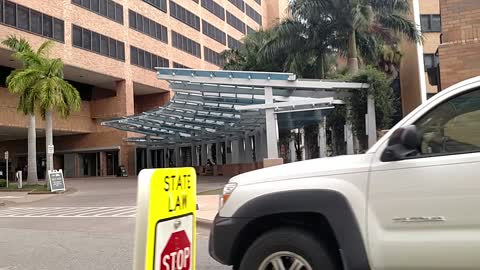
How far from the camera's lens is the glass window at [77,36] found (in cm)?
4525

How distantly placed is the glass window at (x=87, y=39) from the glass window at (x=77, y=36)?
0.38 m

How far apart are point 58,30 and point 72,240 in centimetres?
3573

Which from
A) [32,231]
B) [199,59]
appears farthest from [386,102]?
[199,59]

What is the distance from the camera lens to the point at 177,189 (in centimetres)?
316

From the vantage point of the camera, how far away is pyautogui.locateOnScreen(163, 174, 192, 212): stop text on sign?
3047 millimetres

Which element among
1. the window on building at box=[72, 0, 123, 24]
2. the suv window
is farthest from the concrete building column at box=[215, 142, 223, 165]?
the suv window

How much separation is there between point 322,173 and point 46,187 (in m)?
29.8

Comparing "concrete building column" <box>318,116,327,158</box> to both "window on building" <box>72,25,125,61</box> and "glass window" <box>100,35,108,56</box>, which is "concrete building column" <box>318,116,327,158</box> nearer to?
"window on building" <box>72,25,125,61</box>

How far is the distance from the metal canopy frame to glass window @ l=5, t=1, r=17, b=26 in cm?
1081

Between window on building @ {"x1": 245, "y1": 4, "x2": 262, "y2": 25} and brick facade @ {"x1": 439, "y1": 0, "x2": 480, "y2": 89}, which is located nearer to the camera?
brick facade @ {"x1": 439, "y1": 0, "x2": 480, "y2": 89}

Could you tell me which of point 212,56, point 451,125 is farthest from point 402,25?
point 212,56

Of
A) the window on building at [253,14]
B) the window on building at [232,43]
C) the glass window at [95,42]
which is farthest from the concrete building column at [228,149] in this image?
the window on building at [253,14]

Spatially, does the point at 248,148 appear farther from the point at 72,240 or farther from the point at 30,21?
→ the point at 72,240

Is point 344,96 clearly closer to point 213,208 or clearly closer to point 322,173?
point 213,208
